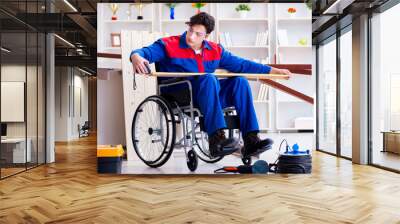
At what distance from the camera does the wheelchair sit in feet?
16.6

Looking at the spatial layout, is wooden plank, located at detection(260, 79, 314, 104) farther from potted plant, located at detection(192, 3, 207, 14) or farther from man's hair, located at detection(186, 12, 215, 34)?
potted plant, located at detection(192, 3, 207, 14)

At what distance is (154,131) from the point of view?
527cm

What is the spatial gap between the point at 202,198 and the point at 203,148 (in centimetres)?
108

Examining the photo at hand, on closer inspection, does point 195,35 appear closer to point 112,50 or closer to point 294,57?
point 112,50

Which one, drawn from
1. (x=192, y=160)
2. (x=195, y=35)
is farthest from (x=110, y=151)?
(x=195, y=35)

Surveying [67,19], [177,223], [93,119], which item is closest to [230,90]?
[177,223]

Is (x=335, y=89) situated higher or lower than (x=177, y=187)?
higher

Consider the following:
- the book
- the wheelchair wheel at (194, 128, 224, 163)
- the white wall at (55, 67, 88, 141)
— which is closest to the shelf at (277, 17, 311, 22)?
the book

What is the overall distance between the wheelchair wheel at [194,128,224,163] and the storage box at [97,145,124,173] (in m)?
0.97

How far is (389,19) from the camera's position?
6.18 m

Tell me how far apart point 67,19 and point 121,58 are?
2197 mm

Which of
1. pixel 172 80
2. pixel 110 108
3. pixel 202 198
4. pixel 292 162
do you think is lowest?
pixel 202 198

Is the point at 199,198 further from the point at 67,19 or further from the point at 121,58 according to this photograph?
the point at 67,19

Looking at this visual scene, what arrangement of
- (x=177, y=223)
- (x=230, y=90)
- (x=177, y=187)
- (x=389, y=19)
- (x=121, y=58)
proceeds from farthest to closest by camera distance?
(x=389, y=19), (x=121, y=58), (x=230, y=90), (x=177, y=187), (x=177, y=223)
